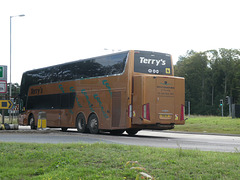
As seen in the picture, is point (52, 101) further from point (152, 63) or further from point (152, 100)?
point (152, 100)

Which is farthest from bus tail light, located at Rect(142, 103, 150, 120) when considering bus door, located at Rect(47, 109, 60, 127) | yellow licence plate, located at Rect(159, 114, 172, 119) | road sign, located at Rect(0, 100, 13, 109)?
road sign, located at Rect(0, 100, 13, 109)

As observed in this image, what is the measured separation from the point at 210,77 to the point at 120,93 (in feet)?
252

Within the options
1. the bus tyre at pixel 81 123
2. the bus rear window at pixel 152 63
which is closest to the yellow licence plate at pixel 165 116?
the bus rear window at pixel 152 63

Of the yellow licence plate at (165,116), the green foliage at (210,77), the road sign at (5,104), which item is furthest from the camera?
the green foliage at (210,77)

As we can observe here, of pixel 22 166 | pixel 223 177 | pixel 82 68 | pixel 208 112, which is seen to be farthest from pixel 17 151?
pixel 208 112

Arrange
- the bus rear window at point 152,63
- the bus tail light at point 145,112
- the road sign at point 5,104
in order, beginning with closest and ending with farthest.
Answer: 1. the bus tail light at point 145,112
2. the bus rear window at point 152,63
3. the road sign at point 5,104

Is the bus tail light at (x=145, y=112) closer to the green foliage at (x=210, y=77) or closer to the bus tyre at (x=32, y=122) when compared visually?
the bus tyre at (x=32, y=122)

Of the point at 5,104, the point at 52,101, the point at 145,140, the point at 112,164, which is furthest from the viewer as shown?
the point at 52,101

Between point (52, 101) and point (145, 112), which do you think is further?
point (52, 101)

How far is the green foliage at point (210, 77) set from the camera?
91.8 metres

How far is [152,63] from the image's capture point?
21.7 m

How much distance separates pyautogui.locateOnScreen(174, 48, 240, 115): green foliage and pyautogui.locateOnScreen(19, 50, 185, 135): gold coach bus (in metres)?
69.6

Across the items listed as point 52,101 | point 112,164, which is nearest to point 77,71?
point 52,101

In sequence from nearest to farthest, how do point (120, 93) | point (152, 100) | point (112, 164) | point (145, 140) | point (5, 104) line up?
point (112, 164), point (145, 140), point (152, 100), point (120, 93), point (5, 104)
